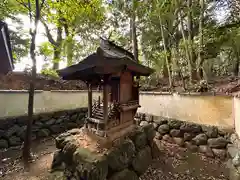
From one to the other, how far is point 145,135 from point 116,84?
2.04 metres

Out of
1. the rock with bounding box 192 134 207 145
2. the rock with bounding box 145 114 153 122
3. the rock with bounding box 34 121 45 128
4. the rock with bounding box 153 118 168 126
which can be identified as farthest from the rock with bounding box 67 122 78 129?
the rock with bounding box 192 134 207 145

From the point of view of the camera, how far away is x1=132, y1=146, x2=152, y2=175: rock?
3693 mm

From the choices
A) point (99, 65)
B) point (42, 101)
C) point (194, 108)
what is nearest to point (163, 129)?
point (194, 108)

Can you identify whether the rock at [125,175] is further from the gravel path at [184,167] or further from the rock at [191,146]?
the rock at [191,146]

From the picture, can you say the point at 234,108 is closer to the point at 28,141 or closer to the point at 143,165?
the point at 143,165

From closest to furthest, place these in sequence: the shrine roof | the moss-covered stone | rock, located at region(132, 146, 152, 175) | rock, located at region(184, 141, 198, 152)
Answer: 1. the moss-covered stone
2. the shrine roof
3. rock, located at region(132, 146, 152, 175)
4. rock, located at region(184, 141, 198, 152)

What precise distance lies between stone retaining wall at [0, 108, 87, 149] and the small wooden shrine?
2.97 m

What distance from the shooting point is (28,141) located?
4.27 metres

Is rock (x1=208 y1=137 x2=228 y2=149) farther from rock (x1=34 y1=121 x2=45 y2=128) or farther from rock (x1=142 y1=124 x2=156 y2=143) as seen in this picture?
rock (x1=34 y1=121 x2=45 y2=128)

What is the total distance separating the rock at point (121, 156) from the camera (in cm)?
320

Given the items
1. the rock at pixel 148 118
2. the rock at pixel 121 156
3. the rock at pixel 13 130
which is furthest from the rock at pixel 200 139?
the rock at pixel 13 130

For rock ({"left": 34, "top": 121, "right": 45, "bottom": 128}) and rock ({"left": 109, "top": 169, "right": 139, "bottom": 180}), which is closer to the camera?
rock ({"left": 109, "top": 169, "right": 139, "bottom": 180})

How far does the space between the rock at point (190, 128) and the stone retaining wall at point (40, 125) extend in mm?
5063

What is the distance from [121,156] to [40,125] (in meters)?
4.44
